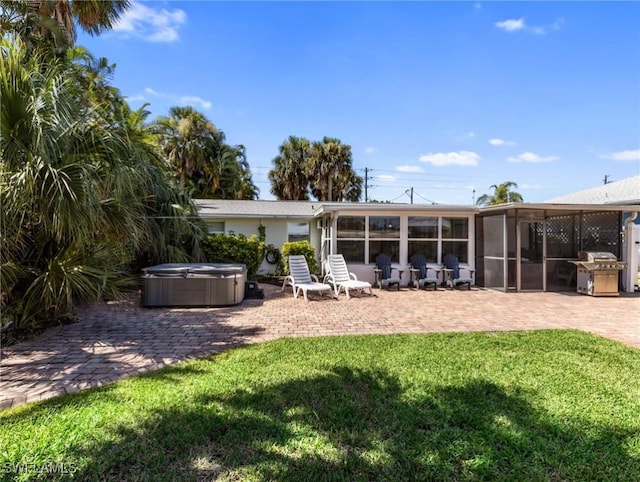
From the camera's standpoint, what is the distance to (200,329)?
6.25m

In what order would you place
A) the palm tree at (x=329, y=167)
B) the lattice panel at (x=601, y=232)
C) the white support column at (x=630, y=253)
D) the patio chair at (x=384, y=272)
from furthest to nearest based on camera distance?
the palm tree at (x=329, y=167)
the patio chair at (x=384, y=272)
the lattice panel at (x=601, y=232)
the white support column at (x=630, y=253)

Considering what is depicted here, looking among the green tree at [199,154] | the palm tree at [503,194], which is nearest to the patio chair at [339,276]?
the green tree at [199,154]

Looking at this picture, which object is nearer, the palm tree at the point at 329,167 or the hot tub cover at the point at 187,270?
the hot tub cover at the point at 187,270

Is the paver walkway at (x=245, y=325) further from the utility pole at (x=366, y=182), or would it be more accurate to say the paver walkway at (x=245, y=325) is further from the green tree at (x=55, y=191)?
the utility pole at (x=366, y=182)

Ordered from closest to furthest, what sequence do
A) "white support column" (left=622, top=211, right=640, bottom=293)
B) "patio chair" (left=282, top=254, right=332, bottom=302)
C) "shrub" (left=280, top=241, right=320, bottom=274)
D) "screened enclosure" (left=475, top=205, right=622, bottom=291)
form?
"patio chair" (left=282, top=254, right=332, bottom=302), "white support column" (left=622, top=211, right=640, bottom=293), "screened enclosure" (left=475, top=205, right=622, bottom=291), "shrub" (left=280, top=241, right=320, bottom=274)

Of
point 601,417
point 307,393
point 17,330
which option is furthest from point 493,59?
point 17,330

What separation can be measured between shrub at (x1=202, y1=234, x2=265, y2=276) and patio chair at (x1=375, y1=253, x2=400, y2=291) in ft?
15.5

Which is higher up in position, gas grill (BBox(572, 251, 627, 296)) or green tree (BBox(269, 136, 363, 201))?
green tree (BBox(269, 136, 363, 201))

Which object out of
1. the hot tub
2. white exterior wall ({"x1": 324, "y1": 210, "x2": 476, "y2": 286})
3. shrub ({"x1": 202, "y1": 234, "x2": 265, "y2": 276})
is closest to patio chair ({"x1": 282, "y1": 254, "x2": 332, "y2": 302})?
white exterior wall ({"x1": 324, "y1": 210, "x2": 476, "y2": 286})

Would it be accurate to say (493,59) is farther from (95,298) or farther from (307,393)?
(95,298)

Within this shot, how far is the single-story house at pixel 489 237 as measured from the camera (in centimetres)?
1107

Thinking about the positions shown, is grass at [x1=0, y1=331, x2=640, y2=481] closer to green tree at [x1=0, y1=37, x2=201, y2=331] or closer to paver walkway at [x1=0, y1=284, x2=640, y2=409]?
paver walkway at [x1=0, y1=284, x2=640, y2=409]

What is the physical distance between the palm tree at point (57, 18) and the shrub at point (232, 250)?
695 centimetres

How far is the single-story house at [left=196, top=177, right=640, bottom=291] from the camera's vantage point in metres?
11.1
